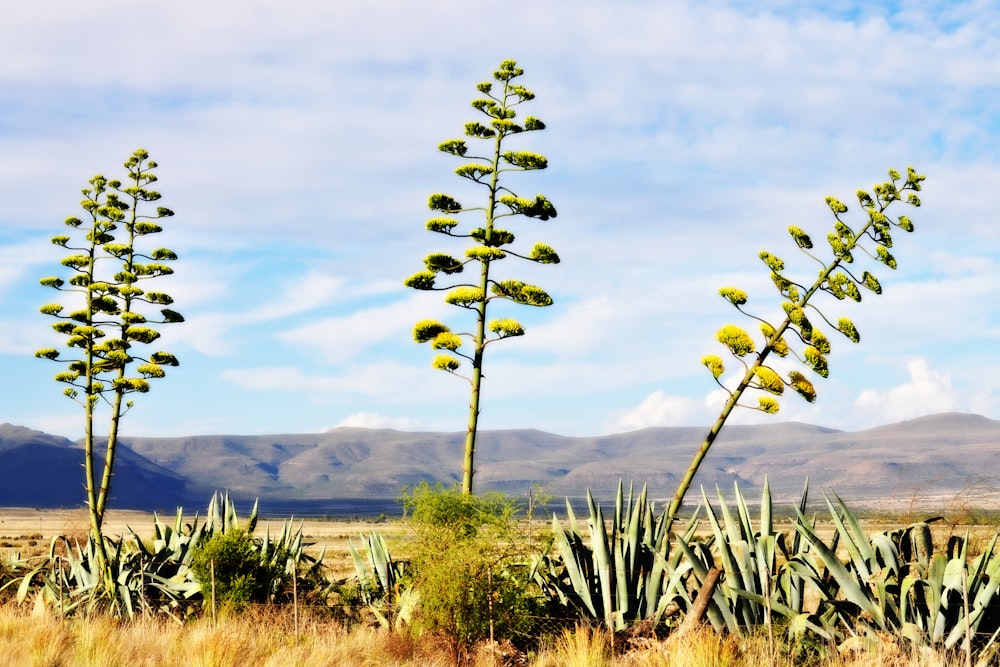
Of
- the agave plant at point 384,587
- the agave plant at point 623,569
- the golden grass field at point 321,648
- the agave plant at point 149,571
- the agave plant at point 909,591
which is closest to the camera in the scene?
the agave plant at point 909,591

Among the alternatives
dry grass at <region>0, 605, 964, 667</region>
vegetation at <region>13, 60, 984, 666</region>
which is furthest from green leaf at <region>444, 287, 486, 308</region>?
dry grass at <region>0, 605, 964, 667</region>

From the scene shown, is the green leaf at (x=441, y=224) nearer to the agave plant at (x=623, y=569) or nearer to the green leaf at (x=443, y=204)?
the green leaf at (x=443, y=204)

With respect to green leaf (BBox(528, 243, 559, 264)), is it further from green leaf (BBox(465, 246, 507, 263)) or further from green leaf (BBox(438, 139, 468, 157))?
green leaf (BBox(438, 139, 468, 157))

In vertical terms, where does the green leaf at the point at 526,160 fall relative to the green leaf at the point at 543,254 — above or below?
above

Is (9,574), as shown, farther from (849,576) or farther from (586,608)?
(849,576)

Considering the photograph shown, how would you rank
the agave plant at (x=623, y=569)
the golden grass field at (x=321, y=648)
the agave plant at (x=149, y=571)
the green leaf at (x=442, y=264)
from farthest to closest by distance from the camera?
the green leaf at (x=442, y=264)
the agave plant at (x=149, y=571)
the agave plant at (x=623, y=569)
the golden grass field at (x=321, y=648)

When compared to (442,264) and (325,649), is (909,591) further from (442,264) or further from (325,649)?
(442,264)

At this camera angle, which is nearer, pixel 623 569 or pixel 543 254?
pixel 623 569

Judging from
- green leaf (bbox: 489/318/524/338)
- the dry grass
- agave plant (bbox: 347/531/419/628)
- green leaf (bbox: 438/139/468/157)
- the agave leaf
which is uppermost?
green leaf (bbox: 438/139/468/157)

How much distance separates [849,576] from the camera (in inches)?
395

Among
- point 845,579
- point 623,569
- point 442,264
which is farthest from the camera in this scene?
point 442,264

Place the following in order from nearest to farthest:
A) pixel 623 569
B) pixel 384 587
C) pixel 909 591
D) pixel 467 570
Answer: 1. pixel 909 591
2. pixel 467 570
3. pixel 623 569
4. pixel 384 587

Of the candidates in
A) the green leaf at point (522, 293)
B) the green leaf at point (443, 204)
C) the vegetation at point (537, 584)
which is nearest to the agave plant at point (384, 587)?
the vegetation at point (537, 584)

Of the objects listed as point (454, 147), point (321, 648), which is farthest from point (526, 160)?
point (321, 648)
